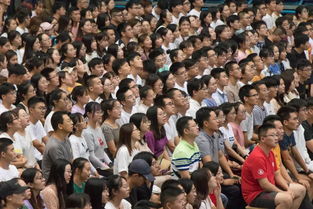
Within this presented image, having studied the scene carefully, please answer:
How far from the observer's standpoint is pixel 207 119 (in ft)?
35.7

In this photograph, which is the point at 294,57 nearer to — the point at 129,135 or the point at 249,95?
the point at 249,95

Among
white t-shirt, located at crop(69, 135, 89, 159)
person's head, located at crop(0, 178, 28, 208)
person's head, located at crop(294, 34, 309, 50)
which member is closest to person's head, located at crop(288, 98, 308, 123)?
white t-shirt, located at crop(69, 135, 89, 159)

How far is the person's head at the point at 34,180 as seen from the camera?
352 inches

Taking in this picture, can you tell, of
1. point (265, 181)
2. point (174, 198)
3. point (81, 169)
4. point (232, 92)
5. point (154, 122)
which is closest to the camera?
point (174, 198)

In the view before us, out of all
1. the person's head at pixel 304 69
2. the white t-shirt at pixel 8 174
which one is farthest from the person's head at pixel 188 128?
the person's head at pixel 304 69

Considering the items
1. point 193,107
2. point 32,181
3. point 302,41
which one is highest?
point 32,181

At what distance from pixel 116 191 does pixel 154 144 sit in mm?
2042

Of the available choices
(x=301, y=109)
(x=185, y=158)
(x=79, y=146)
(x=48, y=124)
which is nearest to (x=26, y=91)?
(x=48, y=124)

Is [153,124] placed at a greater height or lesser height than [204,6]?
greater

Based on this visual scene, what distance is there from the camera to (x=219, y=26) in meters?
15.7

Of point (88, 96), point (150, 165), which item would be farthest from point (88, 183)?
point (88, 96)

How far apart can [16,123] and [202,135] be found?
208 centimetres

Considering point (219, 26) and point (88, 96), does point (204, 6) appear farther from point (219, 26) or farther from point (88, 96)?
point (88, 96)

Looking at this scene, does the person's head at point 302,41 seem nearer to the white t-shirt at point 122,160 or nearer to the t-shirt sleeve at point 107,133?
the t-shirt sleeve at point 107,133
